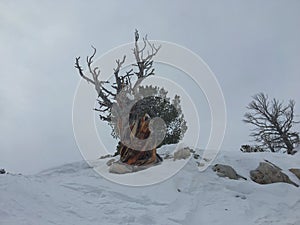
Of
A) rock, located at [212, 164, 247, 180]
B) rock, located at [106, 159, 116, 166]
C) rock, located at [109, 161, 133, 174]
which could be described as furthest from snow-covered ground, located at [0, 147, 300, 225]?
rock, located at [106, 159, 116, 166]

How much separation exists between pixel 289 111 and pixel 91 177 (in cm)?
1354

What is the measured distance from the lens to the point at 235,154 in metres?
11.7

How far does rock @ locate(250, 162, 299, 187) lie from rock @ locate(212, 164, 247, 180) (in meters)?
0.54

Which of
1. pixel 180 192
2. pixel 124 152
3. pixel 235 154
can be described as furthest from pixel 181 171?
pixel 235 154

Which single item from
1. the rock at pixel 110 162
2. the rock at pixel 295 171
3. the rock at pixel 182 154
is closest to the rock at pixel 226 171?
the rock at pixel 182 154

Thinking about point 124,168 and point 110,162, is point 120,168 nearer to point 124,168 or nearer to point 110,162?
point 124,168

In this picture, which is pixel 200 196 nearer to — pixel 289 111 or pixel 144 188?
pixel 144 188

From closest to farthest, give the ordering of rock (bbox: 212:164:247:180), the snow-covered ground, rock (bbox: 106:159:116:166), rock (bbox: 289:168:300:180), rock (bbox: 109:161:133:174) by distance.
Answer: the snow-covered ground
rock (bbox: 212:164:247:180)
rock (bbox: 109:161:133:174)
rock (bbox: 289:168:300:180)
rock (bbox: 106:159:116:166)

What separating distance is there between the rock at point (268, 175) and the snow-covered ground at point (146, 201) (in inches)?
17.1

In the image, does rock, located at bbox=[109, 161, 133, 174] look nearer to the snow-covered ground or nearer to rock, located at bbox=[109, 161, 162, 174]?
rock, located at bbox=[109, 161, 162, 174]

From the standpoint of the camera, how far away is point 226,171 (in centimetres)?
976

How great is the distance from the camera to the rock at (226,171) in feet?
31.4

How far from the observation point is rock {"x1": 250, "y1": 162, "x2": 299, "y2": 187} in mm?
9781

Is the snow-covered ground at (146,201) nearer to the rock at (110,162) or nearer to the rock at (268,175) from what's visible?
the rock at (268,175)
